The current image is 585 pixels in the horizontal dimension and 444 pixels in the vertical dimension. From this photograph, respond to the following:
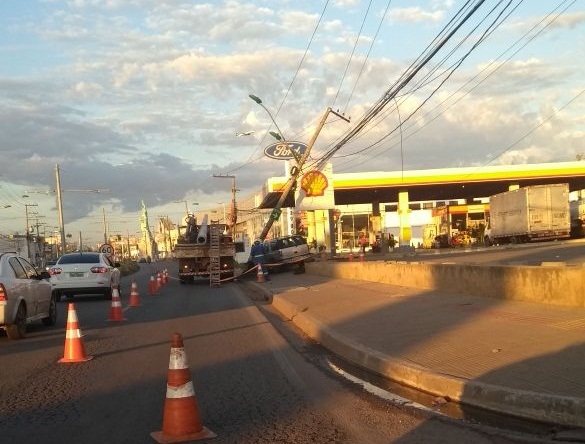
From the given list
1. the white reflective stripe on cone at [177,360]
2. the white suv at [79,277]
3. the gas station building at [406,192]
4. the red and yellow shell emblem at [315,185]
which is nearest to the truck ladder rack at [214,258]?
the white suv at [79,277]

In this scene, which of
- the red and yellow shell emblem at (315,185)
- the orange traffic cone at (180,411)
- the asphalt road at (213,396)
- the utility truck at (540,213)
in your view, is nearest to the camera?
the orange traffic cone at (180,411)

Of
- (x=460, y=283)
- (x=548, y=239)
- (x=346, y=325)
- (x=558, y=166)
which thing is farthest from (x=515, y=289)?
(x=558, y=166)

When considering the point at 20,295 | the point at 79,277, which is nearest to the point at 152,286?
the point at 79,277

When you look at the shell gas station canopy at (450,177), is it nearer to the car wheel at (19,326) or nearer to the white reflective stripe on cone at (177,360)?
the car wheel at (19,326)

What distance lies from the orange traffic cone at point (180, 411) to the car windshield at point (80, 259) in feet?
56.9

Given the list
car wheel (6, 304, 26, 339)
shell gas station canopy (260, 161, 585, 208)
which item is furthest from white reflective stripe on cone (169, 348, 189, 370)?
shell gas station canopy (260, 161, 585, 208)

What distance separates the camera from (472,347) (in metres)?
8.81

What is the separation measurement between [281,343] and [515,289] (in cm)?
470

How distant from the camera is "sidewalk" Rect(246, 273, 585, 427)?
6.40 meters

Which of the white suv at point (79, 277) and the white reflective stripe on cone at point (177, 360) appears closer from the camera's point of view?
the white reflective stripe on cone at point (177, 360)

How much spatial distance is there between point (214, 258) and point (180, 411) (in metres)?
26.0

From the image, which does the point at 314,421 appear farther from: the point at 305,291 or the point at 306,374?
the point at 305,291

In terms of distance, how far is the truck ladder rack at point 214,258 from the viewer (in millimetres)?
30844

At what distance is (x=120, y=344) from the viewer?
1159cm
